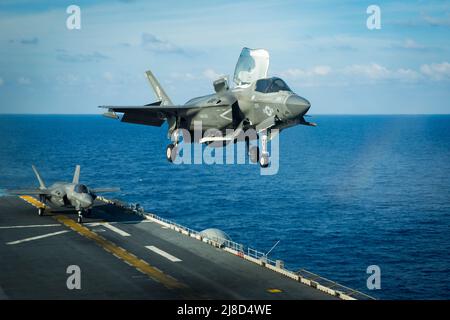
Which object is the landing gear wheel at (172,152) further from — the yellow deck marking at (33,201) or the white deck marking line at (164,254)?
the yellow deck marking at (33,201)

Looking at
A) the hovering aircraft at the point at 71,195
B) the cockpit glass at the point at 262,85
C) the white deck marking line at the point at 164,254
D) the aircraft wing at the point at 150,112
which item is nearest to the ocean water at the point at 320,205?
the white deck marking line at the point at 164,254

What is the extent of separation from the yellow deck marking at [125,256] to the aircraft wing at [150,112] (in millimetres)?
12597

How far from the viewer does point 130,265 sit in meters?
47.0

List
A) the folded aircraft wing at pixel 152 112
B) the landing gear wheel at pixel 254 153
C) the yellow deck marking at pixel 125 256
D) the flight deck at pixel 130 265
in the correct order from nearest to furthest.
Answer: the landing gear wheel at pixel 254 153 < the folded aircraft wing at pixel 152 112 < the flight deck at pixel 130 265 < the yellow deck marking at pixel 125 256

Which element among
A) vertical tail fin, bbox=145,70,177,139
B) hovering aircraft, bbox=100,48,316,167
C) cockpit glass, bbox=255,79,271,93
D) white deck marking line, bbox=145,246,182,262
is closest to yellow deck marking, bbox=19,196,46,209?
white deck marking line, bbox=145,246,182,262

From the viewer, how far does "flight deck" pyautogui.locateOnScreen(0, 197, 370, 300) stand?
4025 centimetres

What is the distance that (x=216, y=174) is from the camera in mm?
165375

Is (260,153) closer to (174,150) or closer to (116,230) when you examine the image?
(174,150)

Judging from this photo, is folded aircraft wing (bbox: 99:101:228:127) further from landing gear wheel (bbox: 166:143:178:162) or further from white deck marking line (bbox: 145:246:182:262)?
white deck marking line (bbox: 145:246:182:262)

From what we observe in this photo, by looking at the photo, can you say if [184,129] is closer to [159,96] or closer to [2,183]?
[159,96]

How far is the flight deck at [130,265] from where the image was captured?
132ft

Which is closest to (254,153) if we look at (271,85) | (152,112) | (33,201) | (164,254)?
(271,85)

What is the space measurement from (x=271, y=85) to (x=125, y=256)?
1030 inches
